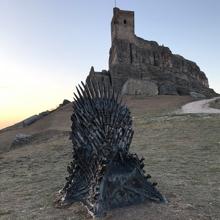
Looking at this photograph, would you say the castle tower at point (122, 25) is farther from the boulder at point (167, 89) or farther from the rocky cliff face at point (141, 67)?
the boulder at point (167, 89)

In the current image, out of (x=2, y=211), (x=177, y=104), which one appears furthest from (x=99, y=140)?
(x=177, y=104)

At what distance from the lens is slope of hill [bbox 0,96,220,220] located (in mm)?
6445

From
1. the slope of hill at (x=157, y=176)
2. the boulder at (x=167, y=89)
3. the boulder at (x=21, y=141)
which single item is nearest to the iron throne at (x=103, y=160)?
the slope of hill at (x=157, y=176)

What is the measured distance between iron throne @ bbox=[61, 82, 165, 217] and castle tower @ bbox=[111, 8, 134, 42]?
45.8 m

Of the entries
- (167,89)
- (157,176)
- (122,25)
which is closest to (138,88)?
(167,89)

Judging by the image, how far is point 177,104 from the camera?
35.0 m

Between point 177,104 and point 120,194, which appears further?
point 177,104

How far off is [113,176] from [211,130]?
11.3 meters

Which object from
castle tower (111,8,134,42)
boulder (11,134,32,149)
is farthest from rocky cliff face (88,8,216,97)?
boulder (11,134,32,149)

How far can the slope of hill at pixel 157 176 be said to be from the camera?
645cm

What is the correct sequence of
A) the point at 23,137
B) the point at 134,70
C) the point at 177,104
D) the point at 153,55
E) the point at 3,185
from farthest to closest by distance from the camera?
1. the point at 153,55
2. the point at 134,70
3. the point at 177,104
4. the point at 23,137
5. the point at 3,185

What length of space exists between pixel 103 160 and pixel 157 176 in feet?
8.74

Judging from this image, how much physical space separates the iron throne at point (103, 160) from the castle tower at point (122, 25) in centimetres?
4580

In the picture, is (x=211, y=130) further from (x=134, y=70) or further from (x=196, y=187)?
(x=134, y=70)
